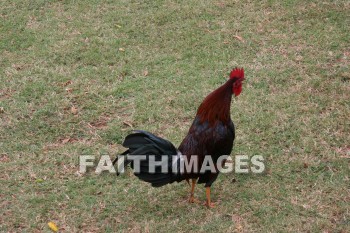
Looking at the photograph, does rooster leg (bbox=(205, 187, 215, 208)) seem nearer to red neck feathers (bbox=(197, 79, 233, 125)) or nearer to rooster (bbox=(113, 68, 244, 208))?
rooster (bbox=(113, 68, 244, 208))

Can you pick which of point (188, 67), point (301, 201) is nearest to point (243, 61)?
point (188, 67)

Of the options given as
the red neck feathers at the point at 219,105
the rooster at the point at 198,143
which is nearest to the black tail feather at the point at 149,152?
the rooster at the point at 198,143

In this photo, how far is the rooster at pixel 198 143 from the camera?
168 inches

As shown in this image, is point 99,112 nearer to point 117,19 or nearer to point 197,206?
point 197,206

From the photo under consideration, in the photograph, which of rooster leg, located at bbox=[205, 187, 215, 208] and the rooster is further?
rooster leg, located at bbox=[205, 187, 215, 208]

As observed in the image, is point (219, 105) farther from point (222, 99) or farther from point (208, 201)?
point (208, 201)

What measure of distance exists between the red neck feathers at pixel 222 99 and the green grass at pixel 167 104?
89cm

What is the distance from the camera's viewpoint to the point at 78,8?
8461 millimetres

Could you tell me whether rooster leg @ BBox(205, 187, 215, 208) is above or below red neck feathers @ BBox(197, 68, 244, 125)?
below

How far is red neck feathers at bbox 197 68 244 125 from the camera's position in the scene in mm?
4371

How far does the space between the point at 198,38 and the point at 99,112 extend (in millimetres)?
2179

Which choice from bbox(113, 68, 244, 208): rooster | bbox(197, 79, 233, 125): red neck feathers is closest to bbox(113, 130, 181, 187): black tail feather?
bbox(113, 68, 244, 208): rooster

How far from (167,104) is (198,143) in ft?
5.86

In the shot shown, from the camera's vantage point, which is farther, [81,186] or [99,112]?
[99,112]
